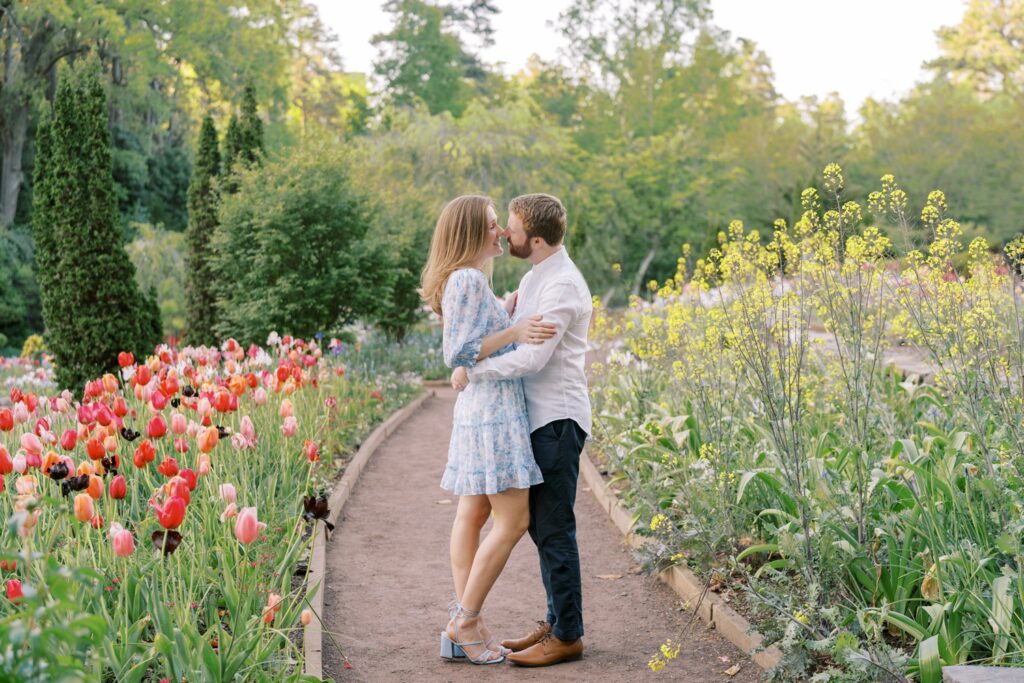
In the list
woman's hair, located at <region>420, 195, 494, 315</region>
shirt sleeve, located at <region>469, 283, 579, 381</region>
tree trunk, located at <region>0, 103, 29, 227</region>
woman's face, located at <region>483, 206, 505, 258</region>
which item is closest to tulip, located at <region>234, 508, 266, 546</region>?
shirt sleeve, located at <region>469, 283, 579, 381</region>

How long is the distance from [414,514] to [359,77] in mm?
61556

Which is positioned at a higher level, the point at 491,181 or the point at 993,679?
the point at 491,181

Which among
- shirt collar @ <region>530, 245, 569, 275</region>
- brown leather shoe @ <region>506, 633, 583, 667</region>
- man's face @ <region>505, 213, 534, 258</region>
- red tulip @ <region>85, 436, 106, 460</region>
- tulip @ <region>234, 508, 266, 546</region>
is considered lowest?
brown leather shoe @ <region>506, 633, 583, 667</region>

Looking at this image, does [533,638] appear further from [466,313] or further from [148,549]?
[148,549]

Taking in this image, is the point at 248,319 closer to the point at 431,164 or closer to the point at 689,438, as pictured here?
the point at 689,438

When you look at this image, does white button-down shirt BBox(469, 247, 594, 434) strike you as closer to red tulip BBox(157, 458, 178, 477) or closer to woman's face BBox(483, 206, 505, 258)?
woman's face BBox(483, 206, 505, 258)

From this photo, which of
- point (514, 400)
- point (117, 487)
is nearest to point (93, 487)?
point (117, 487)

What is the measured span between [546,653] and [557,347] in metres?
1.30

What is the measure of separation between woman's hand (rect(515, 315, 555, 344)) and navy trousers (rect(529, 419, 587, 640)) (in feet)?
1.33

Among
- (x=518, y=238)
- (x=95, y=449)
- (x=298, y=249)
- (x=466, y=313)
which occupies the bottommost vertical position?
(x=95, y=449)

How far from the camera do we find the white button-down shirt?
432 cm

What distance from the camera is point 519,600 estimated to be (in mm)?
5688

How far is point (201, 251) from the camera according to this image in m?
15.6

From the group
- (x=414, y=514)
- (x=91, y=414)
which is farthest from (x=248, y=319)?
(x=91, y=414)
